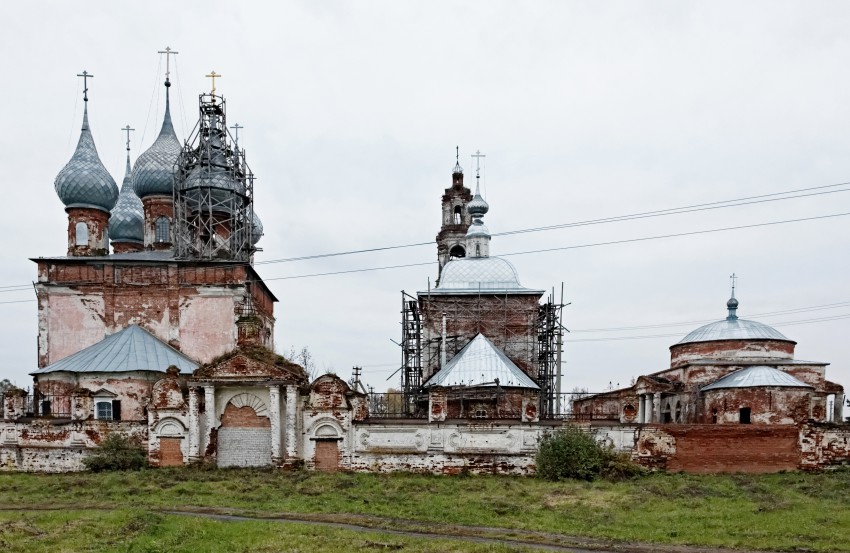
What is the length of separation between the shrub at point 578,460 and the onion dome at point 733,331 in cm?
1007

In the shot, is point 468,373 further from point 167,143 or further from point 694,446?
point 167,143

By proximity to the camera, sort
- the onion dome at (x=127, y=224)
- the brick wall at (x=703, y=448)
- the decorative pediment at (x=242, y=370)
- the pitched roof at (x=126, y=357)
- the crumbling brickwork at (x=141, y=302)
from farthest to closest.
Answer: the onion dome at (x=127, y=224) < the crumbling brickwork at (x=141, y=302) < the pitched roof at (x=126, y=357) < the decorative pediment at (x=242, y=370) < the brick wall at (x=703, y=448)

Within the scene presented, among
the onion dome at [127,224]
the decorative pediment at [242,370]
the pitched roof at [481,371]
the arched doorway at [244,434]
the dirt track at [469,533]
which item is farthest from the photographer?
the onion dome at [127,224]

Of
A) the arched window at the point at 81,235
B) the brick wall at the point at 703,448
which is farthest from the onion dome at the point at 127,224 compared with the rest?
the brick wall at the point at 703,448

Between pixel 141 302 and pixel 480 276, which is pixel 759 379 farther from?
pixel 141 302

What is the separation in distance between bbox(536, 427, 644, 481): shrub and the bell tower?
21.7 meters

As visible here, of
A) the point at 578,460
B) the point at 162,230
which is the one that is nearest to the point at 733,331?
the point at 578,460

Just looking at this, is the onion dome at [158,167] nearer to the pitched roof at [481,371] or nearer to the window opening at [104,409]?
the window opening at [104,409]

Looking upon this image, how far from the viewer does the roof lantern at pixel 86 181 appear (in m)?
30.0

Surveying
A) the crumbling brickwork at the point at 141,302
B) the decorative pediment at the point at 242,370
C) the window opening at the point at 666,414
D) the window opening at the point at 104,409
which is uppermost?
the crumbling brickwork at the point at 141,302

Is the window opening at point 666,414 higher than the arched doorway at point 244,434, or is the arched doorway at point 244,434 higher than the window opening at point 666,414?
the arched doorway at point 244,434

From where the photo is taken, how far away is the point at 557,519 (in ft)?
44.3

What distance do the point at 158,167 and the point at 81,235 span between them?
4.97 m

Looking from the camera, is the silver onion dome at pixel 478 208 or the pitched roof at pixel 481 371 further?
the silver onion dome at pixel 478 208
